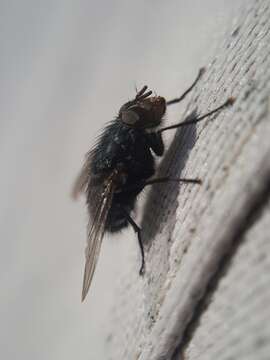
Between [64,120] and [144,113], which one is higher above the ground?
[144,113]

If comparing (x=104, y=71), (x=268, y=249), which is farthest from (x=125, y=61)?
(x=268, y=249)

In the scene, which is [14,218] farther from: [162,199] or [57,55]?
[162,199]

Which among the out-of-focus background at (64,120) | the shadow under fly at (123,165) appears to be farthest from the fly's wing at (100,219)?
the out-of-focus background at (64,120)

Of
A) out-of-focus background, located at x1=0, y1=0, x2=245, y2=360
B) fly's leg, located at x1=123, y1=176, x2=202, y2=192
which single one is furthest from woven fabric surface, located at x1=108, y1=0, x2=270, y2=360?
out-of-focus background, located at x1=0, y1=0, x2=245, y2=360

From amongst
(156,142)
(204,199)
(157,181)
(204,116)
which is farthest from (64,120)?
(204,199)

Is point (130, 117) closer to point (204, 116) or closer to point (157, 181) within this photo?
point (157, 181)

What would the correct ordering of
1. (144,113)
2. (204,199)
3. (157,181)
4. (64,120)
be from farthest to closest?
(64,120) < (144,113) < (157,181) < (204,199)

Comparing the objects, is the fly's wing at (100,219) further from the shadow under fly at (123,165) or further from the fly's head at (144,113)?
the fly's head at (144,113)

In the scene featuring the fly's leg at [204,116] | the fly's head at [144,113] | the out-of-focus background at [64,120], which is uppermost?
the fly's leg at [204,116]
